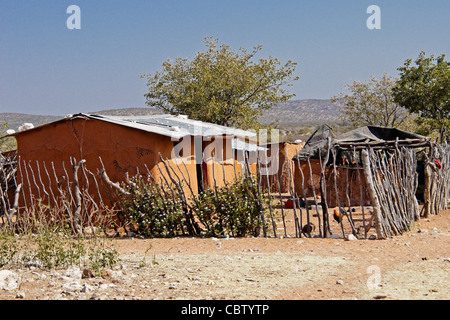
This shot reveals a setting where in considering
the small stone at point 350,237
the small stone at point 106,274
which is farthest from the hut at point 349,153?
the small stone at point 106,274

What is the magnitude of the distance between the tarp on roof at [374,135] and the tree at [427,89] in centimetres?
404

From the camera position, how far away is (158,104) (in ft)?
82.0

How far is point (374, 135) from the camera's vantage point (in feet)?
45.4

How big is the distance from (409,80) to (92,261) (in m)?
15.6

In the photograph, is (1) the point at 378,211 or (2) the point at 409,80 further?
(2) the point at 409,80

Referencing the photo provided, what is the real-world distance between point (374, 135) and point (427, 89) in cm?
540

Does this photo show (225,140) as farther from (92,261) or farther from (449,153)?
(92,261)

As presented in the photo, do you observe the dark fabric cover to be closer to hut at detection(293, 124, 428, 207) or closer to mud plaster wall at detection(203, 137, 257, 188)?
hut at detection(293, 124, 428, 207)

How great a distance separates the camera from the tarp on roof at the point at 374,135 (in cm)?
1325

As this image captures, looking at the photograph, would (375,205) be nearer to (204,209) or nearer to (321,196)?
(321,196)

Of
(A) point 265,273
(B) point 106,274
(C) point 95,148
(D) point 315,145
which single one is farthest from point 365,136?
(B) point 106,274

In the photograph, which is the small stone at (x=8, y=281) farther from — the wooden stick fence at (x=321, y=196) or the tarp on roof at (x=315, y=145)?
the tarp on roof at (x=315, y=145)

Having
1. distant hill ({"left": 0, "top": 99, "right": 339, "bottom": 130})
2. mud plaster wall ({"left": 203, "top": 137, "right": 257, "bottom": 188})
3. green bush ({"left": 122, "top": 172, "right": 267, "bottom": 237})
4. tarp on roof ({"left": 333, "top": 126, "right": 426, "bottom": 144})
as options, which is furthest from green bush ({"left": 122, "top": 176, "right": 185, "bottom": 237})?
distant hill ({"left": 0, "top": 99, "right": 339, "bottom": 130})
